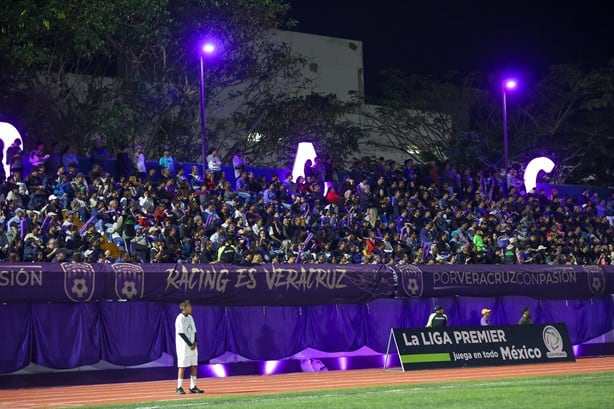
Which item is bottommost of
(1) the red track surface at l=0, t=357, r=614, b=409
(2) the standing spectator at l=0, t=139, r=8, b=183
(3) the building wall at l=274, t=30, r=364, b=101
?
(1) the red track surface at l=0, t=357, r=614, b=409

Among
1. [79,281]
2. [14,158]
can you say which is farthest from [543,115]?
[79,281]

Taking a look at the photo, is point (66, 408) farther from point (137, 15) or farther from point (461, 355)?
point (137, 15)

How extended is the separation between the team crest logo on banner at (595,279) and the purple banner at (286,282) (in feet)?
0.10

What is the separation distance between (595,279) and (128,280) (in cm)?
1545

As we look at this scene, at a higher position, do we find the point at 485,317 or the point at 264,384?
the point at 485,317

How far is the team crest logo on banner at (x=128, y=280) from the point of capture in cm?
2372

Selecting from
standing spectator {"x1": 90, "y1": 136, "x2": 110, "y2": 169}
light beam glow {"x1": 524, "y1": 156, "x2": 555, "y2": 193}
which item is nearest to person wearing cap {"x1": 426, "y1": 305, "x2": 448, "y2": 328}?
standing spectator {"x1": 90, "y1": 136, "x2": 110, "y2": 169}

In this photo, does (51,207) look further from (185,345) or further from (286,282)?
(185,345)

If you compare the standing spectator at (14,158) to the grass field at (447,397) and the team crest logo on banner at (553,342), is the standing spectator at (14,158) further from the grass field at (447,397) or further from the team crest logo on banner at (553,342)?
the team crest logo on banner at (553,342)

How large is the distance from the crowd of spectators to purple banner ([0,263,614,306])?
99 cm

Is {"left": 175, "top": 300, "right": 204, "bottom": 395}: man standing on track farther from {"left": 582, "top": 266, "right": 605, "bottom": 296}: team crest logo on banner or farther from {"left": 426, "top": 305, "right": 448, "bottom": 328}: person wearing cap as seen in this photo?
{"left": 582, "top": 266, "right": 605, "bottom": 296}: team crest logo on banner

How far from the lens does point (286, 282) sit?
2650 cm

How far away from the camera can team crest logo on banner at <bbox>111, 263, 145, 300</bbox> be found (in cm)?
2372

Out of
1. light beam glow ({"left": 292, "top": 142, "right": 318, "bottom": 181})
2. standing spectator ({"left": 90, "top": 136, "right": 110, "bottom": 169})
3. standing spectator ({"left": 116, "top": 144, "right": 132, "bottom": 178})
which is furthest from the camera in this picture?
light beam glow ({"left": 292, "top": 142, "right": 318, "bottom": 181})
